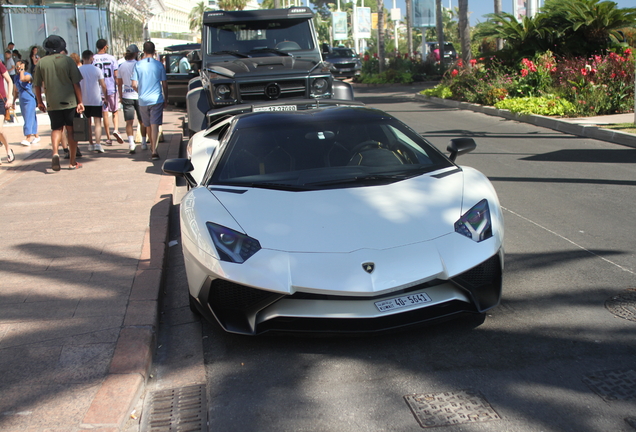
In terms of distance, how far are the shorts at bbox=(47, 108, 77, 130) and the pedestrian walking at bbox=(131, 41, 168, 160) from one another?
1.18m

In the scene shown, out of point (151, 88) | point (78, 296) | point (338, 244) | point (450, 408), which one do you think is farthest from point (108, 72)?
point (450, 408)

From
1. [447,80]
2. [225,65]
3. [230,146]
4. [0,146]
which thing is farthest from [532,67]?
[230,146]

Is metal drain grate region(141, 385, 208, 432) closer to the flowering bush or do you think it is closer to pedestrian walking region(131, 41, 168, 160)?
pedestrian walking region(131, 41, 168, 160)

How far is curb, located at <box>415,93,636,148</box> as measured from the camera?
436 inches

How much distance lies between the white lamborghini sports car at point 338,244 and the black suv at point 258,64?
404cm

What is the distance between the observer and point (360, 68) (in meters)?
39.6

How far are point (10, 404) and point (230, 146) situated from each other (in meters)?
2.39

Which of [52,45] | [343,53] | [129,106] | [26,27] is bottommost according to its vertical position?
[129,106]

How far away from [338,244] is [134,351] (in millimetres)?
1310

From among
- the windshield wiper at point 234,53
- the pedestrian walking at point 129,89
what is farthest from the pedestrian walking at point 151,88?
the windshield wiper at point 234,53

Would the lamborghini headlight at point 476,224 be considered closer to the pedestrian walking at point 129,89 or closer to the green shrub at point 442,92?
the pedestrian walking at point 129,89

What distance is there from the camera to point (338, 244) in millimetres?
3611

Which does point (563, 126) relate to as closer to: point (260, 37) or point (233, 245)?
point (260, 37)

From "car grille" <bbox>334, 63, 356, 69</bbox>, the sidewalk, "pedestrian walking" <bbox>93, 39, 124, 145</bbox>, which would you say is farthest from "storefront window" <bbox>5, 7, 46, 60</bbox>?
"car grille" <bbox>334, 63, 356, 69</bbox>
